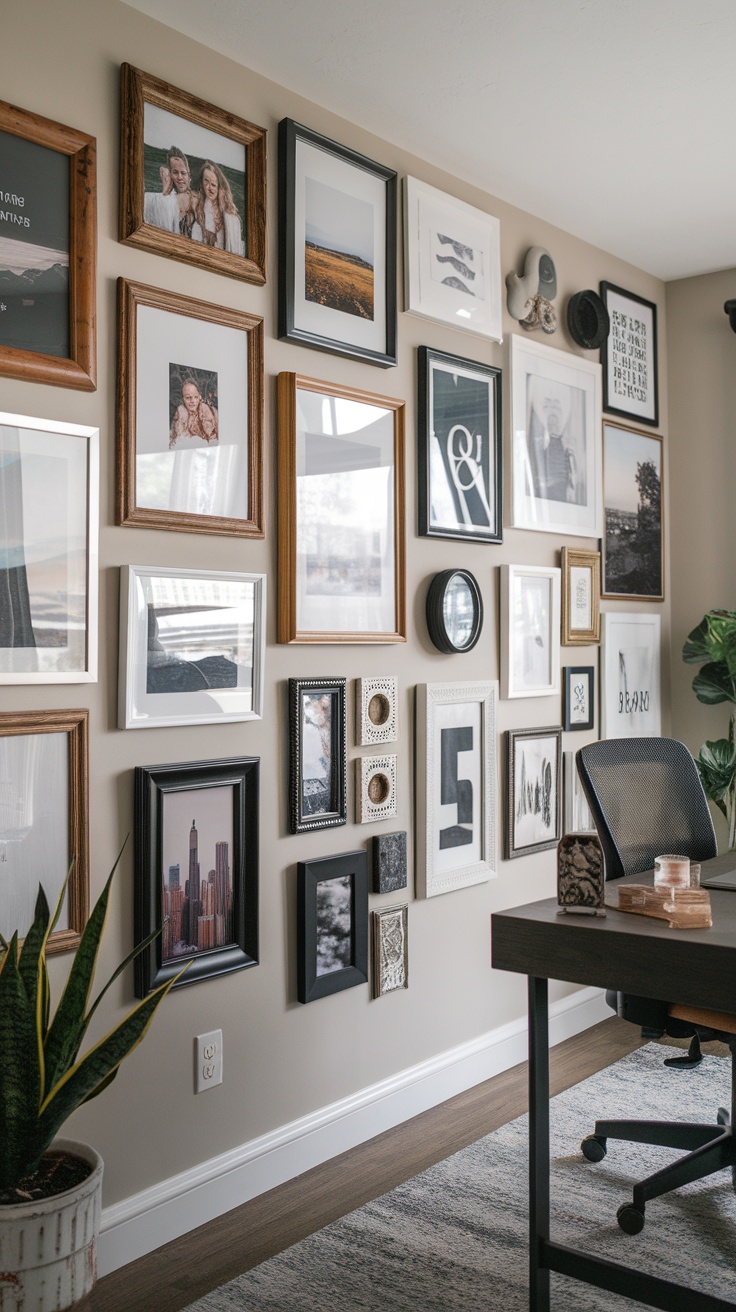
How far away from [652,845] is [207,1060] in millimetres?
1178

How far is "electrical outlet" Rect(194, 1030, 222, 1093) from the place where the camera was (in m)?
2.35

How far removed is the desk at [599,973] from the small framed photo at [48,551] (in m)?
1.00

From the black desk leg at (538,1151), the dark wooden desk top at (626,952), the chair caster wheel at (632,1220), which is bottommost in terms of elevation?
the chair caster wheel at (632,1220)

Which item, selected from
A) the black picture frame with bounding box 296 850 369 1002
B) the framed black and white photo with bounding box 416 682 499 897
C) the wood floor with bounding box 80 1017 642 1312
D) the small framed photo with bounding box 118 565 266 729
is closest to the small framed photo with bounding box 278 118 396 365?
the small framed photo with bounding box 118 565 266 729

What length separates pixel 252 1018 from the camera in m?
2.48

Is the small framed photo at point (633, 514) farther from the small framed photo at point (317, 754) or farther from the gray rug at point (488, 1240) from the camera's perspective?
the gray rug at point (488, 1240)

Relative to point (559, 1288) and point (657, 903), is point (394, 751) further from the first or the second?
point (559, 1288)

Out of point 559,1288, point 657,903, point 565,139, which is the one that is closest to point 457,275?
point 565,139

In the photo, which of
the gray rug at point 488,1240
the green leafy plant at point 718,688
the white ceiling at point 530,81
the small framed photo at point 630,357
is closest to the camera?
the gray rug at point 488,1240

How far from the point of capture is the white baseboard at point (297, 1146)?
2.21 m

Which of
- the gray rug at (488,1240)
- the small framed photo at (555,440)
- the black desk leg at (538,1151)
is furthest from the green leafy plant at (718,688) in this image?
the black desk leg at (538,1151)

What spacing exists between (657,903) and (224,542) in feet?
4.01

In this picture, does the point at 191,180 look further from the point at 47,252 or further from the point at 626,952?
the point at 626,952

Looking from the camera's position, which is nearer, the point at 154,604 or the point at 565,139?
Answer: the point at 154,604
